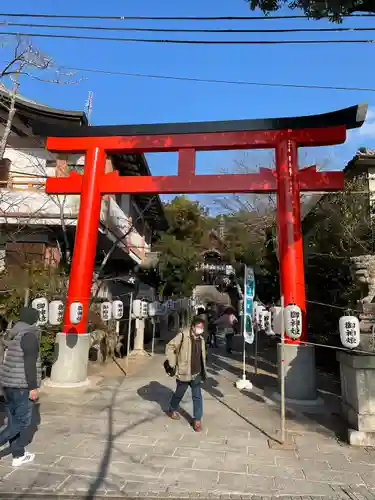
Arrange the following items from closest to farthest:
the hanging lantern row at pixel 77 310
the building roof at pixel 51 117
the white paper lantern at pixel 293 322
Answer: the white paper lantern at pixel 293 322 < the hanging lantern row at pixel 77 310 < the building roof at pixel 51 117

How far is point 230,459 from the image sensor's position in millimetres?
4664

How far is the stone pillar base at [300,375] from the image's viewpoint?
7566 millimetres

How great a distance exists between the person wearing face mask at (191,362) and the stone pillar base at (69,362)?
3.49m

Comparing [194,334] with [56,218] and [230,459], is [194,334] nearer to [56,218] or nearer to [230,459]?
[230,459]

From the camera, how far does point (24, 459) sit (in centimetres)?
431

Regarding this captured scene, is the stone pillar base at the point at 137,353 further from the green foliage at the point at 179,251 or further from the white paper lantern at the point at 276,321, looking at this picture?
the green foliage at the point at 179,251

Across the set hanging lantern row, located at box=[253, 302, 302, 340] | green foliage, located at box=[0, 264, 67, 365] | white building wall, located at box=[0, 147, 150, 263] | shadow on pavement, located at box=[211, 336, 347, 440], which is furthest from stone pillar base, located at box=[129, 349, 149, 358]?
hanging lantern row, located at box=[253, 302, 302, 340]

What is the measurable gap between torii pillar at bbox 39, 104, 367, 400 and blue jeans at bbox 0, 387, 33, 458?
4.21 metres

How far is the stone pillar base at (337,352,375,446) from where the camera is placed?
517cm

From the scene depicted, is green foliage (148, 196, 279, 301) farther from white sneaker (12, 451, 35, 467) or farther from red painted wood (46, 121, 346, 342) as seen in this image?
white sneaker (12, 451, 35, 467)

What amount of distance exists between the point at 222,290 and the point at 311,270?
103ft

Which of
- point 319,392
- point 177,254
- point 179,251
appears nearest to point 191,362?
point 319,392

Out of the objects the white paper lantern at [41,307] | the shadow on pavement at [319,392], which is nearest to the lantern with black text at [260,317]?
the shadow on pavement at [319,392]

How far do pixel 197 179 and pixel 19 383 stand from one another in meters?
6.97
